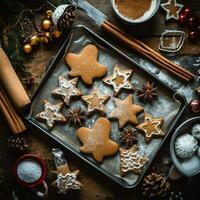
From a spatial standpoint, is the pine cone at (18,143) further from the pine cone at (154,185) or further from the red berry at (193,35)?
the red berry at (193,35)

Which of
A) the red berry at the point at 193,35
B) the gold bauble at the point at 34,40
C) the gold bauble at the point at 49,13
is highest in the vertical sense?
the gold bauble at the point at 49,13

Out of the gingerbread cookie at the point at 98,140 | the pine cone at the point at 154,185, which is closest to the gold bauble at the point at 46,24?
the gingerbread cookie at the point at 98,140

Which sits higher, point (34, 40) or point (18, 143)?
point (34, 40)

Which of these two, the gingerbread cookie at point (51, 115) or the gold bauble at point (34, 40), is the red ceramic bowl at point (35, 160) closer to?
the gingerbread cookie at point (51, 115)

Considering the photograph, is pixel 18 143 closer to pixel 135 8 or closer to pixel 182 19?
pixel 135 8

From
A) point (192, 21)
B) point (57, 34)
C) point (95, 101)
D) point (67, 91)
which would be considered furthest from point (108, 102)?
point (192, 21)

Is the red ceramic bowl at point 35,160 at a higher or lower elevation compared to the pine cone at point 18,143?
lower

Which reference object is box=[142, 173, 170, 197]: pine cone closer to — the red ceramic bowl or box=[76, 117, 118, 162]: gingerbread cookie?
box=[76, 117, 118, 162]: gingerbread cookie
